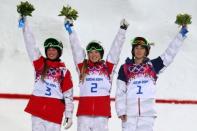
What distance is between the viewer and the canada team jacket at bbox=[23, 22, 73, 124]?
577cm

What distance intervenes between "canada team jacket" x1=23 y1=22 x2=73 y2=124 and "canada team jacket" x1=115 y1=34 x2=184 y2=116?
586mm

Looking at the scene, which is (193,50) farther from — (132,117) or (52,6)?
(132,117)

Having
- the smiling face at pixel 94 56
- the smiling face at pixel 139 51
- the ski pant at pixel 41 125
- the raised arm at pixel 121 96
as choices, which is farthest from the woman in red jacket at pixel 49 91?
the smiling face at pixel 139 51

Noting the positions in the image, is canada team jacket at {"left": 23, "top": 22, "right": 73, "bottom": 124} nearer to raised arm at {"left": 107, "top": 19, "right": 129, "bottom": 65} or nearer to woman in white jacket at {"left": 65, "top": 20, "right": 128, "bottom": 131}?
woman in white jacket at {"left": 65, "top": 20, "right": 128, "bottom": 131}

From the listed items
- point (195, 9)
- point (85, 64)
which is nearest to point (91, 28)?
point (195, 9)

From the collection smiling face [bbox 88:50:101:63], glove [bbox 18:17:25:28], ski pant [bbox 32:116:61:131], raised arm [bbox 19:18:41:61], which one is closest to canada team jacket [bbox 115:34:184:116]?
smiling face [bbox 88:50:101:63]

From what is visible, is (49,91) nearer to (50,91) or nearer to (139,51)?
(50,91)

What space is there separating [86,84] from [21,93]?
3167mm

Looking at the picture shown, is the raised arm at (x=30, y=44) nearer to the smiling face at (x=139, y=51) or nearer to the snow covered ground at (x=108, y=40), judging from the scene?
the smiling face at (x=139, y=51)

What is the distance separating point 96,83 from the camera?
587 cm

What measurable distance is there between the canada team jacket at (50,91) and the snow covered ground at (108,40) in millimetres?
1303

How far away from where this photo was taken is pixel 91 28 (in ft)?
38.8

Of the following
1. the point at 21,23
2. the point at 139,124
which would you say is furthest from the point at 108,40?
the point at 139,124

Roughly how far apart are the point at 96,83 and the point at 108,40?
563 centimetres
